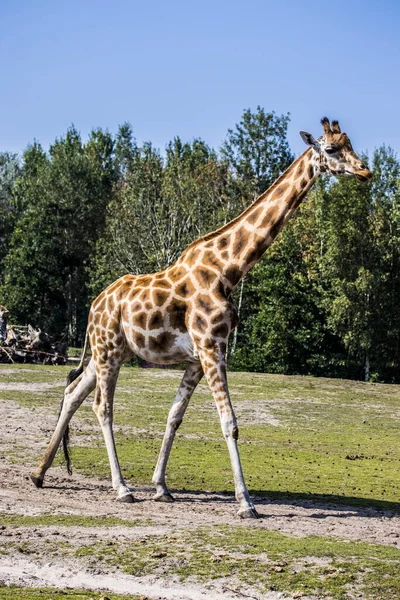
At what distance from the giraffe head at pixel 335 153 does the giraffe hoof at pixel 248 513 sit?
4219 millimetres

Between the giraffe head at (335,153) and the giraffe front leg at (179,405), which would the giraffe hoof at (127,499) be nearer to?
the giraffe front leg at (179,405)

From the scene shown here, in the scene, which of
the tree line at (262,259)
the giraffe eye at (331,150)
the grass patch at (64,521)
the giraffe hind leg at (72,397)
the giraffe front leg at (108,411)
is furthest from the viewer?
the tree line at (262,259)

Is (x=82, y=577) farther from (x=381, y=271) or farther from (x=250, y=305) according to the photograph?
(x=250, y=305)

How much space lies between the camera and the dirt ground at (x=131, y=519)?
760 centimetres

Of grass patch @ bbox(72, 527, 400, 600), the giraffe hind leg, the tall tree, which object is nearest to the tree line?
the tall tree

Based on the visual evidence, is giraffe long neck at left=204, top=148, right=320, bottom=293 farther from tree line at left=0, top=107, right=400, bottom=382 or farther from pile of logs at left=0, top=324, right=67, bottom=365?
tree line at left=0, top=107, right=400, bottom=382

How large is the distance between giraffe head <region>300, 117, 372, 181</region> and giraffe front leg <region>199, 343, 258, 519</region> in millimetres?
2626

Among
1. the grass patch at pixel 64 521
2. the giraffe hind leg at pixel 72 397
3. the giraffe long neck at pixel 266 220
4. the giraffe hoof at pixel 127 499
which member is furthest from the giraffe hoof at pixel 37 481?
the giraffe long neck at pixel 266 220

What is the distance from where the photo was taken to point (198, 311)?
10992 millimetres

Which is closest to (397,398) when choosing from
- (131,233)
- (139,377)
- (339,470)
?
(139,377)

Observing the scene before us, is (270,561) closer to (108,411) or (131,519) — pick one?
(131,519)

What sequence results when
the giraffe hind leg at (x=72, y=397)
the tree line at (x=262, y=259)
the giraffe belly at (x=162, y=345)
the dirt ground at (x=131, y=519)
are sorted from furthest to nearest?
1. the tree line at (x=262, y=259)
2. the giraffe hind leg at (x=72, y=397)
3. the giraffe belly at (x=162, y=345)
4. the dirt ground at (x=131, y=519)

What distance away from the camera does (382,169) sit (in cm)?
4444

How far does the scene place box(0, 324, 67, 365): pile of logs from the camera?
102 feet
